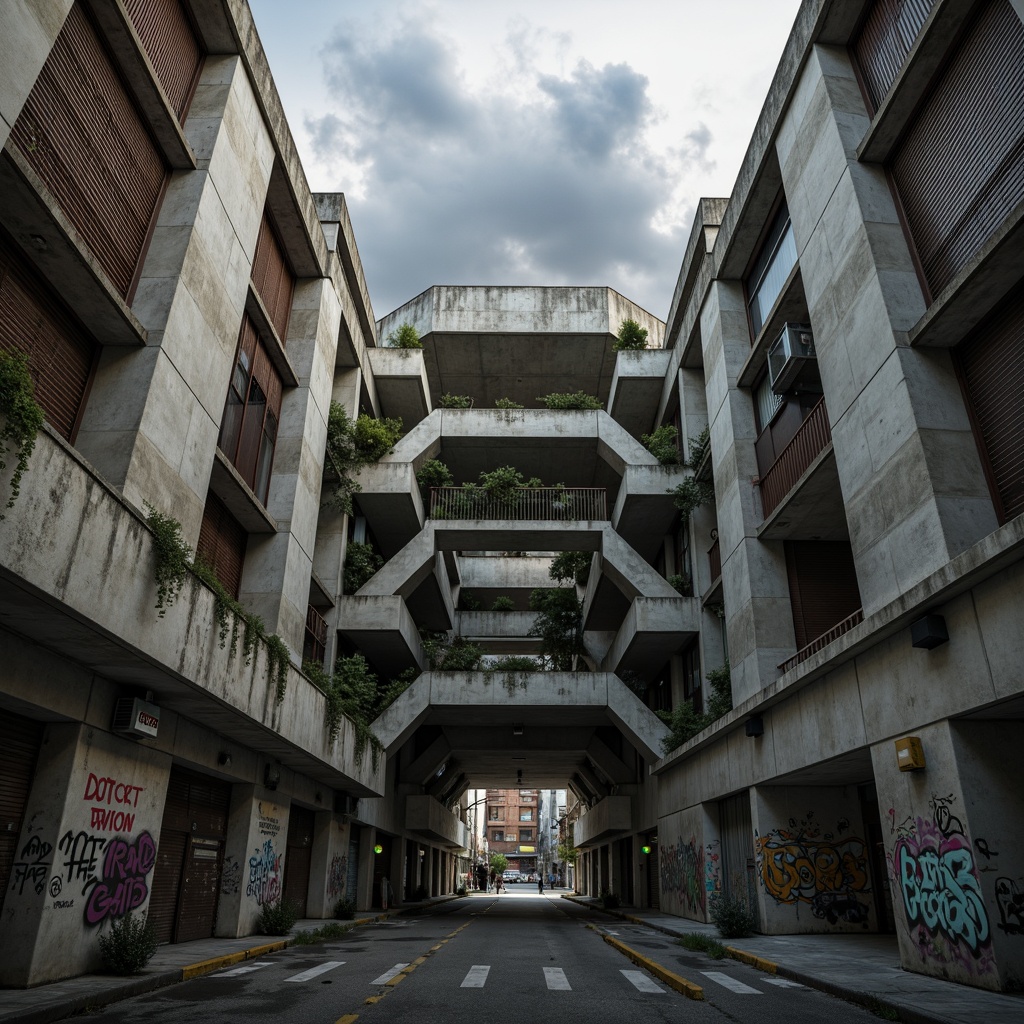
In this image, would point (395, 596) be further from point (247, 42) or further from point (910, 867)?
point (910, 867)

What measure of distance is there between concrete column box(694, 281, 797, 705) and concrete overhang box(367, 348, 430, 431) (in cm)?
1033

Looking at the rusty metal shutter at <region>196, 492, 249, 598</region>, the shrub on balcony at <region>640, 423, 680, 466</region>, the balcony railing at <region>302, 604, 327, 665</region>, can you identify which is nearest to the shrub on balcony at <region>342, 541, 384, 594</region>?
the balcony railing at <region>302, 604, 327, 665</region>

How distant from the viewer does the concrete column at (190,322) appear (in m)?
10.9

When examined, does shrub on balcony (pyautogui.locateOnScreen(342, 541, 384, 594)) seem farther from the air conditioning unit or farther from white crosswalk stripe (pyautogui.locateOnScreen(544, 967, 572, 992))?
white crosswalk stripe (pyautogui.locateOnScreen(544, 967, 572, 992))

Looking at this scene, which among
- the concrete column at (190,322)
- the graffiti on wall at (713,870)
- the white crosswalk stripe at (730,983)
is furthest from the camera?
the graffiti on wall at (713,870)

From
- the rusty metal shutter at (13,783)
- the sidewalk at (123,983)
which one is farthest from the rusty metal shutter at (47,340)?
the sidewalk at (123,983)

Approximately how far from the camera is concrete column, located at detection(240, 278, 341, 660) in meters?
17.2

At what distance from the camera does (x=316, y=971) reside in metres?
10.8

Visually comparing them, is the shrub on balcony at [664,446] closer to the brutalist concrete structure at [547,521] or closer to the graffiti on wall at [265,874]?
the brutalist concrete structure at [547,521]

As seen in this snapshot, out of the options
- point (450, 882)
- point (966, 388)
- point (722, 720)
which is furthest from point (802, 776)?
point (450, 882)

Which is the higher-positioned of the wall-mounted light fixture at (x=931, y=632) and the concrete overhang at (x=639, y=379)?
the concrete overhang at (x=639, y=379)

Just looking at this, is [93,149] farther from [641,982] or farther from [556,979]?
[641,982]

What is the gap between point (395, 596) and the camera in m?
23.5

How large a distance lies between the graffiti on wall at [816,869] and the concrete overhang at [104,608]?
973cm
